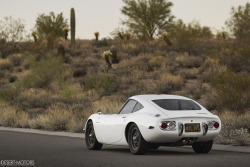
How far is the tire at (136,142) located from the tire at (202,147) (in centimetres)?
157

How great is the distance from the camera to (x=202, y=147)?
45.1 ft

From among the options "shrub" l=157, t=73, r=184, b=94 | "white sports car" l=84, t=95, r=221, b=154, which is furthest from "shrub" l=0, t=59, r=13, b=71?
"white sports car" l=84, t=95, r=221, b=154

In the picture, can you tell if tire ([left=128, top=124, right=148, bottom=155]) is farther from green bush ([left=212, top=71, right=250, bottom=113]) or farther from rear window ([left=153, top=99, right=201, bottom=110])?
green bush ([left=212, top=71, right=250, bottom=113])

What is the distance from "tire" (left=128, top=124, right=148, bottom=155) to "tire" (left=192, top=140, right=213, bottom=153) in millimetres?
1575

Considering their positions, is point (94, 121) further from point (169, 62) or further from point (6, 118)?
point (169, 62)

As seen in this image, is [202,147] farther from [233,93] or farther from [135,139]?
[233,93]

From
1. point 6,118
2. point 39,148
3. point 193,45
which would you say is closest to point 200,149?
point 39,148

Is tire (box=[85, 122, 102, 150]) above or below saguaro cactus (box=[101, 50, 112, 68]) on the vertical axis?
below

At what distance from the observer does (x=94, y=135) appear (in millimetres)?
15203

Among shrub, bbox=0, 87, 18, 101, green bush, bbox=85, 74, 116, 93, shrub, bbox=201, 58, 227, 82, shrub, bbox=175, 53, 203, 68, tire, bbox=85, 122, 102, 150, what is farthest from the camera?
shrub, bbox=175, 53, 203, 68

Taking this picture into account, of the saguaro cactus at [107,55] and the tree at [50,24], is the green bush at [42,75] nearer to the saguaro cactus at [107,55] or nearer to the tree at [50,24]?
the saguaro cactus at [107,55]

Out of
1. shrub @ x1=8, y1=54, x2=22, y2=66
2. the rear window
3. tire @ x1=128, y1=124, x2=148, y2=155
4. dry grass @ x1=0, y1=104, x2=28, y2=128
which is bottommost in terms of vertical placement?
dry grass @ x1=0, y1=104, x2=28, y2=128

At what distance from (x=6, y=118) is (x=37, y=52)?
29.5m

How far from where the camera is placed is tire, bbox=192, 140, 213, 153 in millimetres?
13571
